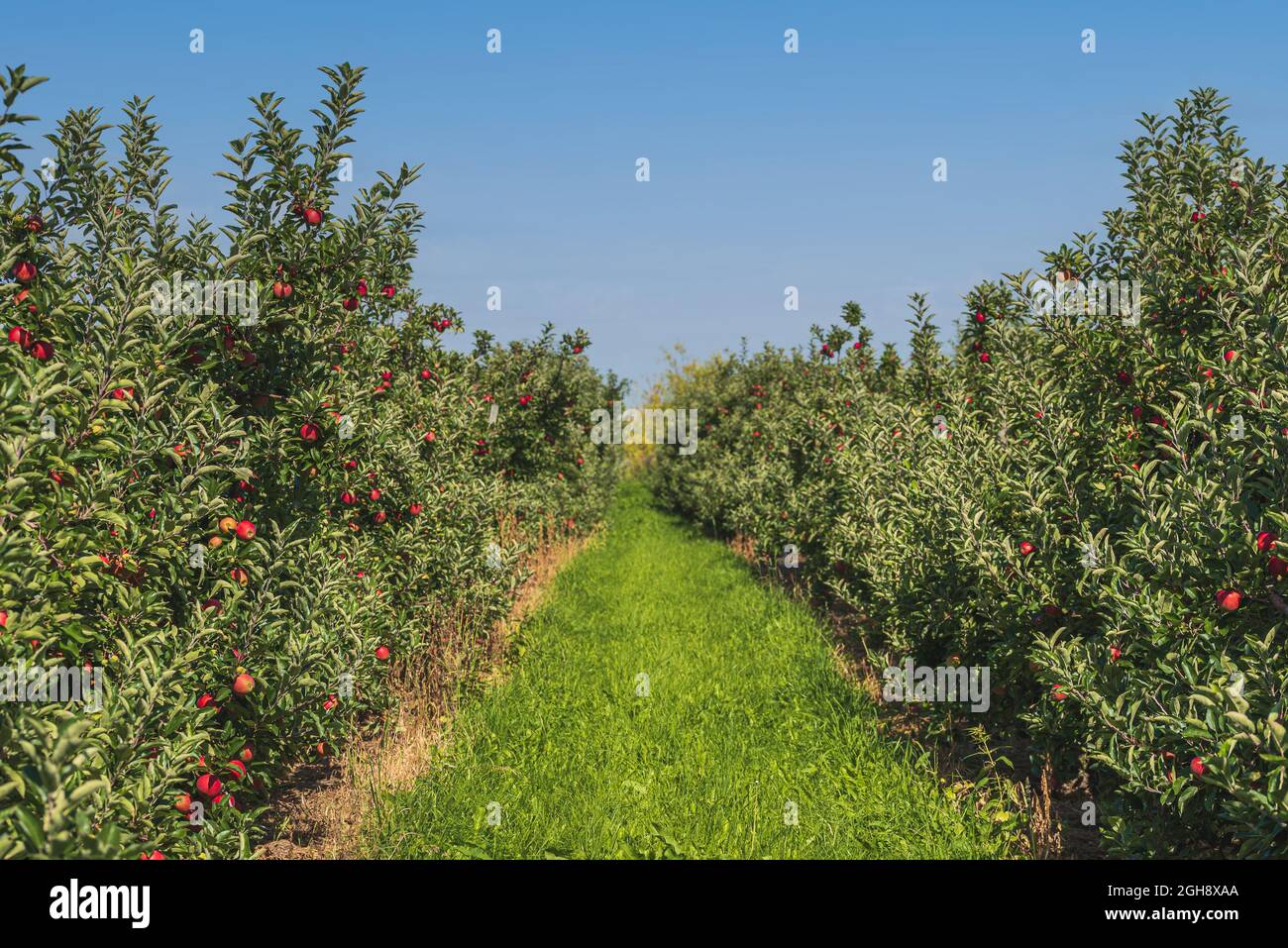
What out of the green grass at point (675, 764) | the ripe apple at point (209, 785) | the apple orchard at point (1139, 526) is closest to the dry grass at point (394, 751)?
the green grass at point (675, 764)

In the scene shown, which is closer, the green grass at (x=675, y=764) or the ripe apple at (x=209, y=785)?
the ripe apple at (x=209, y=785)

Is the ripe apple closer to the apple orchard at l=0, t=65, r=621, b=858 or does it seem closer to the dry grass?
the apple orchard at l=0, t=65, r=621, b=858

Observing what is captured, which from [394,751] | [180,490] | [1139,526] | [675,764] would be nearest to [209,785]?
[180,490]

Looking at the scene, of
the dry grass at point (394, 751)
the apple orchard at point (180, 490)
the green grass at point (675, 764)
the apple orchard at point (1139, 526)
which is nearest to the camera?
the apple orchard at point (180, 490)

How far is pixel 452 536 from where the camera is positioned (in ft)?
22.2

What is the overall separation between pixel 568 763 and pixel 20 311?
380 cm

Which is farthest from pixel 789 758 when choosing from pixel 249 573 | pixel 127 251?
pixel 127 251

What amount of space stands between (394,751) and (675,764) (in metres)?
1.86

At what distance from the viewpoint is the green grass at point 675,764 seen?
4.21 meters

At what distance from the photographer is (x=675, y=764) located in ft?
17.1

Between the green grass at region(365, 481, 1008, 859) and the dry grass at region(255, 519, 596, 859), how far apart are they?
166 mm

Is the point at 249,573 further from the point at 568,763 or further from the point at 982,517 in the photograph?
the point at 982,517

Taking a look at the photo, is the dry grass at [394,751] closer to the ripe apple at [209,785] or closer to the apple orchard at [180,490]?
the apple orchard at [180,490]

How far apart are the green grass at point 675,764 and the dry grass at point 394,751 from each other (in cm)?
17
